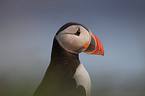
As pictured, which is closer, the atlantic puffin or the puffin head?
the atlantic puffin

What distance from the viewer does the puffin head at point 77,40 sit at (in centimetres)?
113

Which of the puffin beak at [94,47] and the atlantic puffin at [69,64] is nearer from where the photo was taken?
the atlantic puffin at [69,64]

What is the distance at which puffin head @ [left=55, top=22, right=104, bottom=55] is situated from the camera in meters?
1.13

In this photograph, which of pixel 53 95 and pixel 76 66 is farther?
pixel 76 66

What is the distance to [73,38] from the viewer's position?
3.75 feet

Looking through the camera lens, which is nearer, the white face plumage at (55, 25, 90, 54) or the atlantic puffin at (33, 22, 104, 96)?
the atlantic puffin at (33, 22, 104, 96)

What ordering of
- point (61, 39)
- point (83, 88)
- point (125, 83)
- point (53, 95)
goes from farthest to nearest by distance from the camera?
point (125, 83)
point (61, 39)
point (83, 88)
point (53, 95)

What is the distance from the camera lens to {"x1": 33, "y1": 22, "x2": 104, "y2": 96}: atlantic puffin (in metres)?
0.94

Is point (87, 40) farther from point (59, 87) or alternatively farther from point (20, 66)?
point (20, 66)

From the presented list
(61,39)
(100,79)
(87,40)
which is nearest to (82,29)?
(87,40)

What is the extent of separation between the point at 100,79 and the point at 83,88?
238 millimetres

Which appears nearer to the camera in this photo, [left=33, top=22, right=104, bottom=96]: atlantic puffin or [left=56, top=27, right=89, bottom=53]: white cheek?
[left=33, top=22, right=104, bottom=96]: atlantic puffin

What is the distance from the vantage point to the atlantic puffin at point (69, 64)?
944 millimetres

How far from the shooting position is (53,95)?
0.89 m
